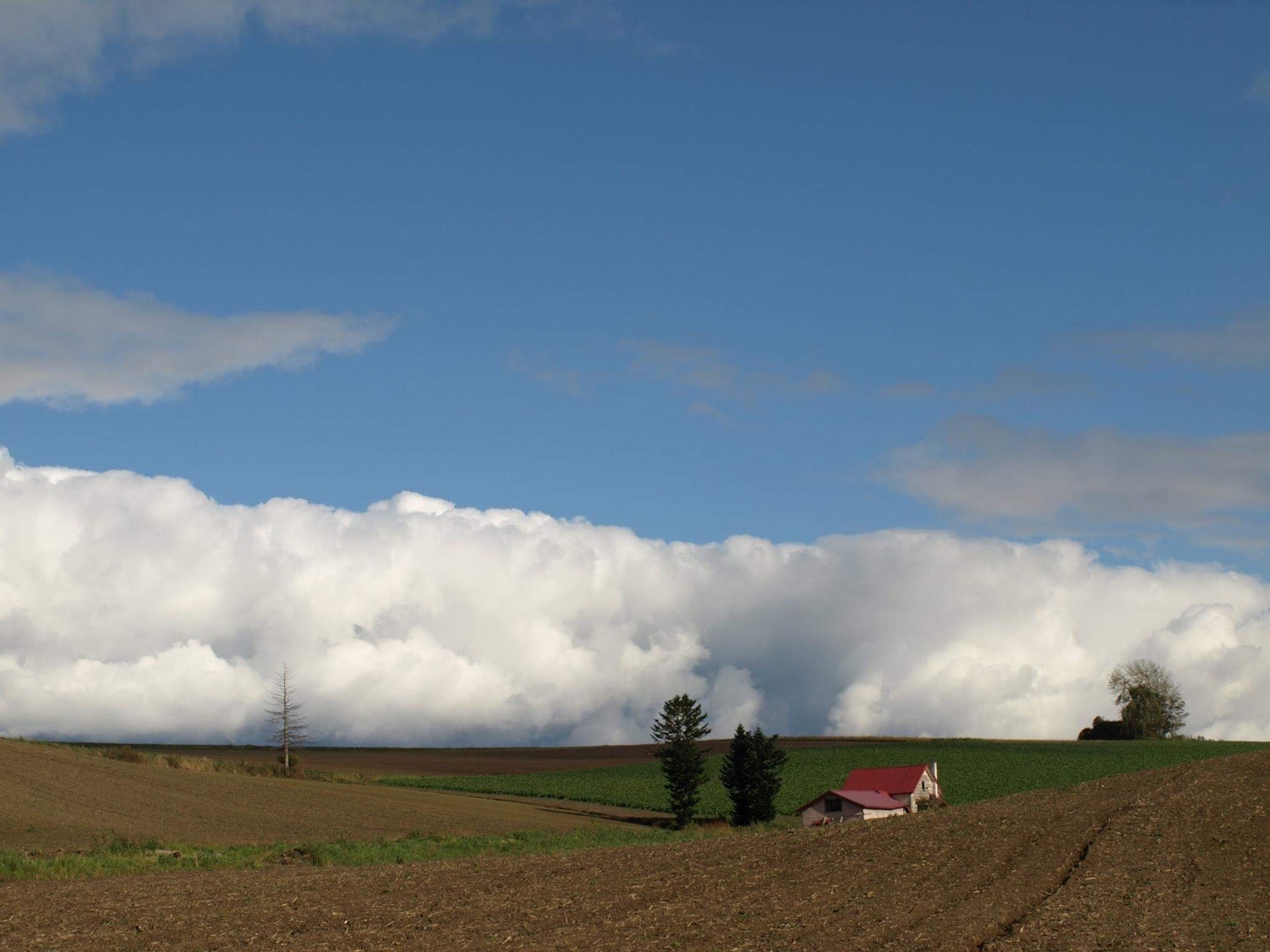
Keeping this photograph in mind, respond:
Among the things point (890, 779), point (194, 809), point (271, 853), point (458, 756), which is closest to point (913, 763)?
point (890, 779)

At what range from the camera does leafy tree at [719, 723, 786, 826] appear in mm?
78438

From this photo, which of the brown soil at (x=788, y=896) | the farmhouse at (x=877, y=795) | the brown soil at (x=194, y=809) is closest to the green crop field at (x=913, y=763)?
the farmhouse at (x=877, y=795)

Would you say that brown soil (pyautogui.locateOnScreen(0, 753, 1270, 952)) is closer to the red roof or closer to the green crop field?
the red roof

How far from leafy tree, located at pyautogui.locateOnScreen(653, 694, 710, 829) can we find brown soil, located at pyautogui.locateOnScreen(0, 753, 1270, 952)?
44.9 meters

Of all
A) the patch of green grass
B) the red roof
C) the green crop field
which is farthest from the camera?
the green crop field

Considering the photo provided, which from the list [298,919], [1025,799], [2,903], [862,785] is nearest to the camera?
[298,919]

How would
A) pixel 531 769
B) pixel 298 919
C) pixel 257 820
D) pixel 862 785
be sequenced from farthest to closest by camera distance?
pixel 531 769
pixel 862 785
pixel 257 820
pixel 298 919

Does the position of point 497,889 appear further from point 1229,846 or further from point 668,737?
point 668,737

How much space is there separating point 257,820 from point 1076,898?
44.3 m

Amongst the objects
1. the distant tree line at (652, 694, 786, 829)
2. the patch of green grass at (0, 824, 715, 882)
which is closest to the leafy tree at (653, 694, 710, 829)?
the distant tree line at (652, 694, 786, 829)

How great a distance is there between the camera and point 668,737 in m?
86.4

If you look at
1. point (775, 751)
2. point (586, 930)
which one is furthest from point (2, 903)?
point (775, 751)

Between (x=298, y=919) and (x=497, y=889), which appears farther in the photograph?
(x=497, y=889)

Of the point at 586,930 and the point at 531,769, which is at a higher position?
the point at 586,930
